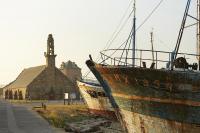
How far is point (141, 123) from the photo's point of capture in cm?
1745

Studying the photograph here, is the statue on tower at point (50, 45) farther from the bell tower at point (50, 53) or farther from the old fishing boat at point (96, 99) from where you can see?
the old fishing boat at point (96, 99)

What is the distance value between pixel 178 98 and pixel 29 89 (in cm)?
4967

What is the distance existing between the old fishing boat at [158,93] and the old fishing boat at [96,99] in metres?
12.0

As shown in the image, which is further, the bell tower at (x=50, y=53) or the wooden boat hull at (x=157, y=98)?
the bell tower at (x=50, y=53)

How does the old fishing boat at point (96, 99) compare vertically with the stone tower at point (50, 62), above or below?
below

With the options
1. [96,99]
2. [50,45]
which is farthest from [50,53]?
[96,99]

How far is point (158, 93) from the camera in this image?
642 inches

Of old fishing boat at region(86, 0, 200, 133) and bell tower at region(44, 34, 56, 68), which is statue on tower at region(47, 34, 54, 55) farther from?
old fishing boat at region(86, 0, 200, 133)

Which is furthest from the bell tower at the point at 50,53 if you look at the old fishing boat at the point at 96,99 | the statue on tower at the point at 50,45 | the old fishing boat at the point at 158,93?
the old fishing boat at the point at 158,93

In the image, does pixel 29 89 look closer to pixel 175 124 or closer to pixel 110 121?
pixel 110 121

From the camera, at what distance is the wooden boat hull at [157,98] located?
15.5 m

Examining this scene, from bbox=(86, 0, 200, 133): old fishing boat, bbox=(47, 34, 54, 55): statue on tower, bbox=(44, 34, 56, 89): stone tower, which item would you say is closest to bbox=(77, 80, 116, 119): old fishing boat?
bbox=(86, 0, 200, 133): old fishing boat

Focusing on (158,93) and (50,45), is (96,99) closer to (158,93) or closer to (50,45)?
(158,93)

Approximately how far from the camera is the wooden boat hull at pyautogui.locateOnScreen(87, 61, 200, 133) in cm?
1548
